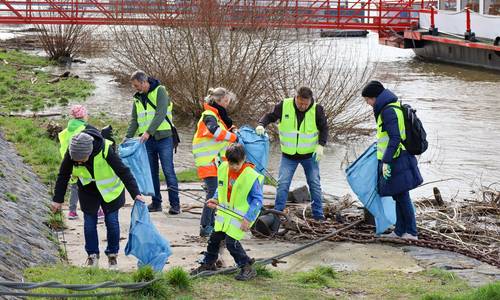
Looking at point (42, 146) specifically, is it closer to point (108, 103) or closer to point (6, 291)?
point (6, 291)

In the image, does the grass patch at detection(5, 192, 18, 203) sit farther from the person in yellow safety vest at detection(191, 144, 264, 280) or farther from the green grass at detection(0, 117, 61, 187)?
the person in yellow safety vest at detection(191, 144, 264, 280)

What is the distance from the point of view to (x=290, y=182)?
380 inches

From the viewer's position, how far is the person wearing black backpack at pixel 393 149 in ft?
28.2

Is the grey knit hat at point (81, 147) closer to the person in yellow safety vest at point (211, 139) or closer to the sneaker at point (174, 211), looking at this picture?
the person in yellow safety vest at point (211, 139)

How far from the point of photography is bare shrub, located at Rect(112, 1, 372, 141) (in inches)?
695

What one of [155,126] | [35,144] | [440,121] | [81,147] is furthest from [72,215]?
[440,121]

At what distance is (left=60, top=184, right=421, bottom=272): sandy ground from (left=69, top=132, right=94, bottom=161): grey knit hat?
43.5 inches

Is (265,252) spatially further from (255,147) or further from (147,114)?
(147,114)

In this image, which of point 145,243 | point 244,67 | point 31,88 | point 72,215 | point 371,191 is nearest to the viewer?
point 145,243

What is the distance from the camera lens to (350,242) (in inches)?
353

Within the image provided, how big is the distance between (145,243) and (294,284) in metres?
1.20

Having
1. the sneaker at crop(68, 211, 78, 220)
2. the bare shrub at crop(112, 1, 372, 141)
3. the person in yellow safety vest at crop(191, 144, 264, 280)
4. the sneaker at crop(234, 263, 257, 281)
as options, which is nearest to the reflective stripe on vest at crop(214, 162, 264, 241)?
the person in yellow safety vest at crop(191, 144, 264, 280)

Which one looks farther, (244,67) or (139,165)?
(244,67)

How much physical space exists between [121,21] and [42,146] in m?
7.91
